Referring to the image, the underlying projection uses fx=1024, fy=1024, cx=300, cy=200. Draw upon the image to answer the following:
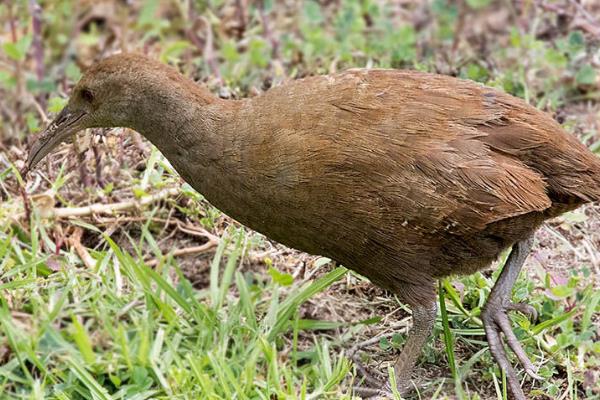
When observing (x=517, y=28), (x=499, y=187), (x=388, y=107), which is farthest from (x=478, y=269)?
(x=517, y=28)

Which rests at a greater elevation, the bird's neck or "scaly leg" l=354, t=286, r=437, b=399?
the bird's neck

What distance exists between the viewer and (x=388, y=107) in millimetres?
3916

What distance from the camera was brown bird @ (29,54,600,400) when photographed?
149 inches

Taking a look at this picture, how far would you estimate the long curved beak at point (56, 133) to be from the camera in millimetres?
4250

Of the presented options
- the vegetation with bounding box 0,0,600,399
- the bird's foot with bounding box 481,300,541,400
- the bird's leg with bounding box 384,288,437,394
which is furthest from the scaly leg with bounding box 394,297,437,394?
the bird's foot with bounding box 481,300,541,400

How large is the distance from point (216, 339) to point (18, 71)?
10.0 ft

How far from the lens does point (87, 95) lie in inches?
164

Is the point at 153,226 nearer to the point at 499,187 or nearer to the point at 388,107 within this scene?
the point at 388,107

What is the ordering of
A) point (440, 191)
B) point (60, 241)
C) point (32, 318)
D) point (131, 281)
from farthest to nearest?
point (60, 241)
point (131, 281)
point (32, 318)
point (440, 191)

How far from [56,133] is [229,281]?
96cm

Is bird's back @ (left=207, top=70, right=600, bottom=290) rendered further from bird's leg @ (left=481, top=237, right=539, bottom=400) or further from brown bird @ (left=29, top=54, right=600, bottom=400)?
bird's leg @ (left=481, top=237, right=539, bottom=400)

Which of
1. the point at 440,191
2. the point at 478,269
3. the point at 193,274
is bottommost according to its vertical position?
the point at 193,274

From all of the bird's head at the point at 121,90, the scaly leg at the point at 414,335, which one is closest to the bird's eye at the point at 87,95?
the bird's head at the point at 121,90

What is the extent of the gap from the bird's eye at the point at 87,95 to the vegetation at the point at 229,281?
0.62 meters
